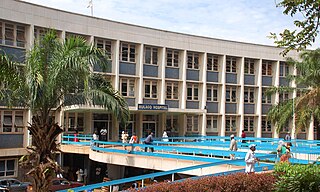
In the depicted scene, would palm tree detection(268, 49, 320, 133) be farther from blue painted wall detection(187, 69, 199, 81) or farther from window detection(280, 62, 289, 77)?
window detection(280, 62, 289, 77)

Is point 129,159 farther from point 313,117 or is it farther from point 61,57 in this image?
point 313,117

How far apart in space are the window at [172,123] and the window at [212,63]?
5603mm

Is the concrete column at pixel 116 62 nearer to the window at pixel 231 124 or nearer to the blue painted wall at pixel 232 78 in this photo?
the blue painted wall at pixel 232 78

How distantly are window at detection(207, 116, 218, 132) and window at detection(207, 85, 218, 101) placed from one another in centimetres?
181

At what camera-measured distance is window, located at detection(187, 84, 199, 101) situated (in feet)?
136

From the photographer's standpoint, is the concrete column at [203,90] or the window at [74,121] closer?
the window at [74,121]

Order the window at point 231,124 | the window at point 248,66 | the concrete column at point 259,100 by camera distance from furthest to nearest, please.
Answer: the concrete column at point 259,100, the window at point 248,66, the window at point 231,124

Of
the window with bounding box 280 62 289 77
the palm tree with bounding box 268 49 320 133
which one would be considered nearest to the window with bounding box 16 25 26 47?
the palm tree with bounding box 268 49 320 133

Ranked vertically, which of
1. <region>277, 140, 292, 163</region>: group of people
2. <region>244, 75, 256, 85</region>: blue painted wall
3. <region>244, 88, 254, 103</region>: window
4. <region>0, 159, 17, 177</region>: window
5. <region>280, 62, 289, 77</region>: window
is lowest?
<region>0, 159, 17, 177</region>: window

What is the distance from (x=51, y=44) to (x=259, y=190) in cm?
894

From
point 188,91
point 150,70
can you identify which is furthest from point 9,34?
point 188,91

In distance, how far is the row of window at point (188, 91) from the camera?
37.7m

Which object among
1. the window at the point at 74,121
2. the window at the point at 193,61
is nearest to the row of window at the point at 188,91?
the window at the point at 193,61

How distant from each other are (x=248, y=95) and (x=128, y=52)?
14238mm
